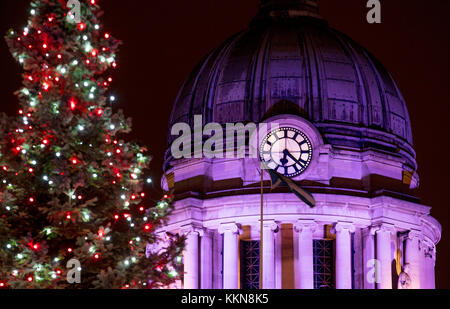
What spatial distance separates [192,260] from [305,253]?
21.0ft

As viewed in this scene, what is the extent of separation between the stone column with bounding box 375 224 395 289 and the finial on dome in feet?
51.7

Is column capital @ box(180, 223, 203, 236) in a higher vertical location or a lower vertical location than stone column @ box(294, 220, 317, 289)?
higher

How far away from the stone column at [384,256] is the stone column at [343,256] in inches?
66.1

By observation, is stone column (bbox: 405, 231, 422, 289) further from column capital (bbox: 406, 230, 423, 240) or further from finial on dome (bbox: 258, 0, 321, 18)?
finial on dome (bbox: 258, 0, 321, 18)

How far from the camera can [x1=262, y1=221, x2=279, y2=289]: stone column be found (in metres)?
66.2

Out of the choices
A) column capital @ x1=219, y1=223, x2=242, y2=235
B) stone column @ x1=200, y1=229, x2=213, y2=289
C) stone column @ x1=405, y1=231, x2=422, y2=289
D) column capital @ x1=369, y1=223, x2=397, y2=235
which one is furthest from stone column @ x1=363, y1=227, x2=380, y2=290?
stone column @ x1=200, y1=229, x2=213, y2=289

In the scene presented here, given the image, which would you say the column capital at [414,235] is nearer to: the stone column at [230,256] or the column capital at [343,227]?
the column capital at [343,227]

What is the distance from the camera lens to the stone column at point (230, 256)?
2640 inches

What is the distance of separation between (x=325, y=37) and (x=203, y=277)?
16.8 meters

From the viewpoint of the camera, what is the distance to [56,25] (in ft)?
106

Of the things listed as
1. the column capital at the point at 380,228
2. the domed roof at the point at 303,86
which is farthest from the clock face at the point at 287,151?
the column capital at the point at 380,228
